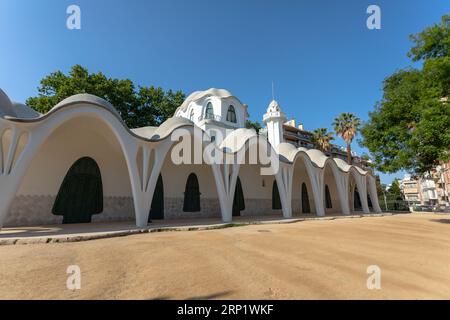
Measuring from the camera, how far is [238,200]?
19891 mm

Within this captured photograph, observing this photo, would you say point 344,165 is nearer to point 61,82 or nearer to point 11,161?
point 11,161

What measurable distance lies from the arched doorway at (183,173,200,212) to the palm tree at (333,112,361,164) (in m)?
27.6

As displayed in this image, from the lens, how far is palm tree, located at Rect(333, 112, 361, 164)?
3500cm

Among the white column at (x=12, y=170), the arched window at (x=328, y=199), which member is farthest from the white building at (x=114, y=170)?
the arched window at (x=328, y=199)

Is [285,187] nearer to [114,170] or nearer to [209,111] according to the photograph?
[114,170]

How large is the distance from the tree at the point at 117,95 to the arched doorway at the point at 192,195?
41.6ft

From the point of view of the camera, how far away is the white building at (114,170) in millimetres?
9562

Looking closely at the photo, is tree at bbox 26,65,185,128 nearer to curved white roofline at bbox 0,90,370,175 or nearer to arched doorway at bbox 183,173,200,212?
curved white roofline at bbox 0,90,370,175

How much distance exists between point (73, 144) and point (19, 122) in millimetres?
4199

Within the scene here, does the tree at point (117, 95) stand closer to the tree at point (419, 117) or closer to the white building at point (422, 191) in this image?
the tree at point (419, 117)

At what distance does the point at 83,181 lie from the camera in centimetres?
1312

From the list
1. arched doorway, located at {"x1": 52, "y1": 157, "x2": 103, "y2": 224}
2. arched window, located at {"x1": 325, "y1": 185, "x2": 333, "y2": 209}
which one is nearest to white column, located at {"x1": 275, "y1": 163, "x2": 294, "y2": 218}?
arched doorway, located at {"x1": 52, "y1": 157, "x2": 103, "y2": 224}

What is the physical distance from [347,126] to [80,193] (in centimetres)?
3684
